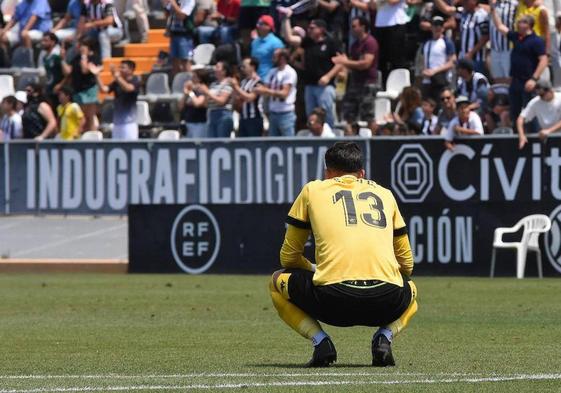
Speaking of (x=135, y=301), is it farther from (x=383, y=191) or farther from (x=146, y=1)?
(x=146, y=1)

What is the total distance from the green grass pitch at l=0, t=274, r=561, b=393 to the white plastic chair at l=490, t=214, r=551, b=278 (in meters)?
0.64

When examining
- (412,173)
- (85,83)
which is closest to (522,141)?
(412,173)

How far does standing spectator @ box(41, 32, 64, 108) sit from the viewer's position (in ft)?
95.3

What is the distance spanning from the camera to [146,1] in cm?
3197

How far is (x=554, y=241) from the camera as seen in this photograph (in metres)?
22.1

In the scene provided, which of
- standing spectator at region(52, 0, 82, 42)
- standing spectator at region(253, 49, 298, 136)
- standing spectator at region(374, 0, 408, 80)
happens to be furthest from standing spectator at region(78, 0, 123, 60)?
standing spectator at region(374, 0, 408, 80)

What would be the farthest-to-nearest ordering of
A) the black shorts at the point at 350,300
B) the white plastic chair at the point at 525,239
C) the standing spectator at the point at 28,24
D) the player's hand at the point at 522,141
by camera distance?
the standing spectator at the point at 28,24, the player's hand at the point at 522,141, the white plastic chair at the point at 525,239, the black shorts at the point at 350,300

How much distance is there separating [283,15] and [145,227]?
5001mm

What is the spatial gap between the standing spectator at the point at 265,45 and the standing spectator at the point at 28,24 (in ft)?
20.9

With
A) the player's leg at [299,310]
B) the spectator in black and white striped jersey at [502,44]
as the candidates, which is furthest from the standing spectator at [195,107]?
the player's leg at [299,310]

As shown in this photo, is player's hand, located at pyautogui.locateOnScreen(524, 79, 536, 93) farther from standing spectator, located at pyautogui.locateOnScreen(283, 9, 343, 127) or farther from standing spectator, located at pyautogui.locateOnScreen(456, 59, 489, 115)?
standing spectator, located at pyautogui.locateOnScreen(283, 9, 343, 127)

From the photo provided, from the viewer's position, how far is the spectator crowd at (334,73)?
2406 centimetres

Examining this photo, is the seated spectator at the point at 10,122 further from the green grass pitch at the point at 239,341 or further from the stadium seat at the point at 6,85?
the green grass pitch at the point at 239,341

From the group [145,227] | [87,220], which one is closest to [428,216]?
[145,227]
